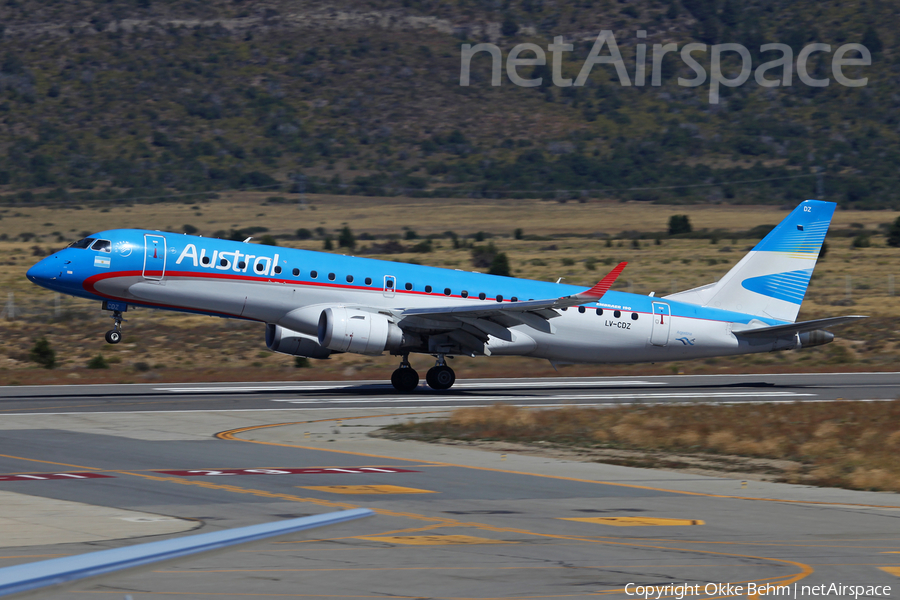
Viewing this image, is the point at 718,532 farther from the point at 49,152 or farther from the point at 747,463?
the point at 49,152

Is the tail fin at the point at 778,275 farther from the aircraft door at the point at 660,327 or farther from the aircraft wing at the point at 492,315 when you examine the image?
the aircraft wing at the point at 492,315

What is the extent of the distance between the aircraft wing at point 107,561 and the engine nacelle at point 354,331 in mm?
23617

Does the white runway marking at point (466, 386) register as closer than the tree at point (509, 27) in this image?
Yes

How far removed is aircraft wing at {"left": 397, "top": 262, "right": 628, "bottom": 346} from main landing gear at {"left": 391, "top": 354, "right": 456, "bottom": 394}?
1.46m

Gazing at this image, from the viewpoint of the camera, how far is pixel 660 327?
1361 inches

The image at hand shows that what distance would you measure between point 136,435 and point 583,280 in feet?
159

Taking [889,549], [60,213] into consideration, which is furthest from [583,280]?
[60,213]

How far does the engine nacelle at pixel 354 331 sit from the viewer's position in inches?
1189

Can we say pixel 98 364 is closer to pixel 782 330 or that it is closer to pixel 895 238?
pixel 782 330

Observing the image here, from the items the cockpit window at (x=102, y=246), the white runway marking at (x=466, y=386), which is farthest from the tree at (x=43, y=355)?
the cockpit window at (x=102, y=246)

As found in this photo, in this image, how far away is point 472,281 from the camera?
33.5m

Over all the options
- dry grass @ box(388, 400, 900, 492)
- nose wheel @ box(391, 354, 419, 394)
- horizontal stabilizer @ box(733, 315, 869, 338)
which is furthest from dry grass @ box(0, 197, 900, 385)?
dry grass @ box(388, 400, 900, 492)

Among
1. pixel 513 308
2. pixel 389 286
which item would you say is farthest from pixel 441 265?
pixel 513 308

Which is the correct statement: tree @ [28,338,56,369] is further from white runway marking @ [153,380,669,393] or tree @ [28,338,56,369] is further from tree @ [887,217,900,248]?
tree @ [887,217,900,248]
